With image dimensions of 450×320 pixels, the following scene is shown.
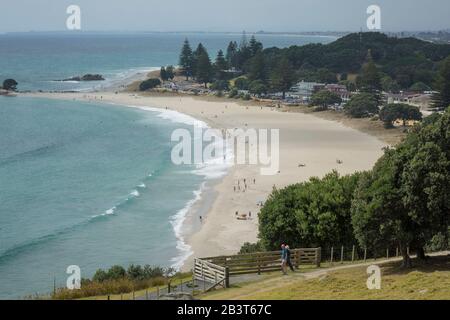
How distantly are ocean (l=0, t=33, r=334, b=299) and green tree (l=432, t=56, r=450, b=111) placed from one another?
111 feet

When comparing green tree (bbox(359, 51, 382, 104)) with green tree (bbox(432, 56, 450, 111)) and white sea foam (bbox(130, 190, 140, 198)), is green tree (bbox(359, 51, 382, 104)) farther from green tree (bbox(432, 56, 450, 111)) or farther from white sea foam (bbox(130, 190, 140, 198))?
white sea foam (bbox(130, 190, 140, 198))

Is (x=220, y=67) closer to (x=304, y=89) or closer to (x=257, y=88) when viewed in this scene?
(x=257, y=88)

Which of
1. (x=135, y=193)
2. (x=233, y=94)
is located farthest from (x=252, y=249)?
(x=233, y=94)

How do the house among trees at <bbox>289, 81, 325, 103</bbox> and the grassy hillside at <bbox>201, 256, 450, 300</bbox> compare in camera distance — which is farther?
the house among trees at <bbox>289, 81, 325, 103</bbox>

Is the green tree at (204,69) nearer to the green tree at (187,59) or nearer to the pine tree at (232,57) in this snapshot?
the green tree at (187,59)

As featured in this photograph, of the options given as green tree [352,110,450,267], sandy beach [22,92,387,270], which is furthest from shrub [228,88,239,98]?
green tree [352,110,450,267]

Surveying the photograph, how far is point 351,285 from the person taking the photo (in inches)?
714

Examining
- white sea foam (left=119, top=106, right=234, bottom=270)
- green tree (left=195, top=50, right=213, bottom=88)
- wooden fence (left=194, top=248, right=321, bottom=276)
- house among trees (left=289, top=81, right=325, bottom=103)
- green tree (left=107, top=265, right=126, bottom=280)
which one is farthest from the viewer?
green tree (left=195, top=50, right=213, bottom=88)

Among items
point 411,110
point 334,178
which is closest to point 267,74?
point 411,110

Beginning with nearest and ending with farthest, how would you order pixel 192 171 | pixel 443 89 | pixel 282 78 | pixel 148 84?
pixel 192 171 → pixel 443 89 → pixel 282 78 → pixel 148 84

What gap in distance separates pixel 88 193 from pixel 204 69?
7793 cm

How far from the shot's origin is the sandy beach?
39469 mm

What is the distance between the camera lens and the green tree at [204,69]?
406ft
